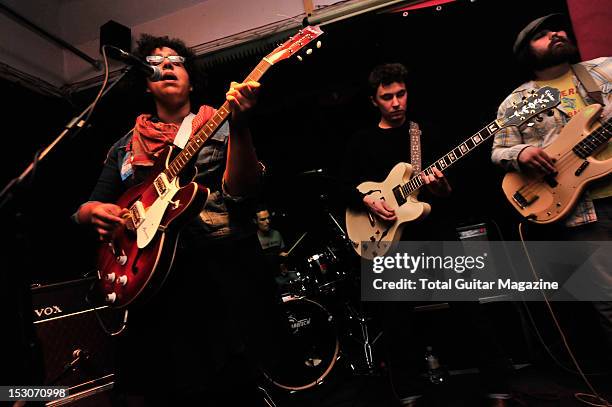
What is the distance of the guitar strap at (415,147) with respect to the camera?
2.36 meters

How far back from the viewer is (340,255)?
354 centimetres

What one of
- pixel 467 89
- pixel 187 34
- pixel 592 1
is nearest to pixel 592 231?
pixel 592 1

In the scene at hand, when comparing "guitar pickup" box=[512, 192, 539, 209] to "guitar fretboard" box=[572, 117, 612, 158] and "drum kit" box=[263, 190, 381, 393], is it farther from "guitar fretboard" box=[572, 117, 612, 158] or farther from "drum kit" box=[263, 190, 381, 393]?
"drum kit" box=[263, 190, 381, 393]

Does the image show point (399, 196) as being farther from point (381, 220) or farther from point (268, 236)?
point (268, 236)

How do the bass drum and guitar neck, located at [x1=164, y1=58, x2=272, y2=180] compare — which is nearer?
guitar neck, located at [x1=164, y1=58, x2=272, y2=180]

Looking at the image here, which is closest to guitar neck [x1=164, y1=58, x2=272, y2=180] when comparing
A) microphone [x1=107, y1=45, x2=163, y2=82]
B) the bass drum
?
microphone [x1=107, y1=45, x2=163, y2=82]

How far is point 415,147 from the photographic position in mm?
2395

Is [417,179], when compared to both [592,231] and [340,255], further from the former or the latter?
[340,255]

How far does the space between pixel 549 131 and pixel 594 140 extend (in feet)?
0.90

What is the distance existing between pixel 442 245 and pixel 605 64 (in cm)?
148

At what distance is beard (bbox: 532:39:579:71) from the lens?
1979mm

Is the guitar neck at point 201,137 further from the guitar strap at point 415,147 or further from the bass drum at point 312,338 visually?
the bass drum at point 312,338

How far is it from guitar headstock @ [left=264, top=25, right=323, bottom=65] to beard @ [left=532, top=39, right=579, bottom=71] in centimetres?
157

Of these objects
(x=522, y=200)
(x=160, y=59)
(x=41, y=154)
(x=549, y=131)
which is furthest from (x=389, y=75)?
(x=41, y=154)
